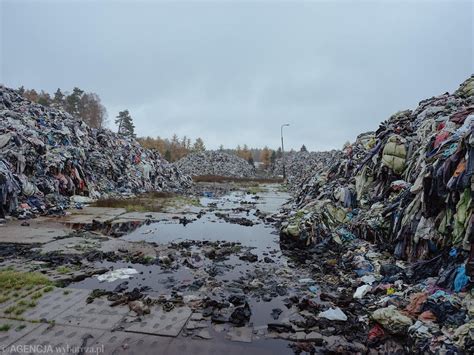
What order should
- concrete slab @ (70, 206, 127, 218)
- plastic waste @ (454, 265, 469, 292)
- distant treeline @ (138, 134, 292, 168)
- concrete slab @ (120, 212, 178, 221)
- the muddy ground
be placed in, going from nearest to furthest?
the muddy ground → plastic waste @ (454, 265, 469, 292) → concrete slab @ (120, 212, 178, 221) → concrete slab @ (70, 206, 127, 218) → distant treeline @ (138, 134, 292, 168)

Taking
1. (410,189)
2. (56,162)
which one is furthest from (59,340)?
(56,162)

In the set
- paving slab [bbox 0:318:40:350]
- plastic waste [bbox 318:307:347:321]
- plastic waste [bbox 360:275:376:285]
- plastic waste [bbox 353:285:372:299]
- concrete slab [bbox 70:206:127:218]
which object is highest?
concrete slab [bbox 70:206:127:218]

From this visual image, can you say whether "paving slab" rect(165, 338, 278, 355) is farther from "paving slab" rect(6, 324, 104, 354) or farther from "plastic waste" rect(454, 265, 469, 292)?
"plastic waste" rect(454, 265, 469, 292)

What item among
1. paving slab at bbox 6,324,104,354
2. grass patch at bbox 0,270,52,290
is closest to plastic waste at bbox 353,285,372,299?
paving slab at bbox 6,324,104,354

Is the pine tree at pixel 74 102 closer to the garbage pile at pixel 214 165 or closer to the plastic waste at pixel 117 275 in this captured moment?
the garbage pile at pixel 214 165

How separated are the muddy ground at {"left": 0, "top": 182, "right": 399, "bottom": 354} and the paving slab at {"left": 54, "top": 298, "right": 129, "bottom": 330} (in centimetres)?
1

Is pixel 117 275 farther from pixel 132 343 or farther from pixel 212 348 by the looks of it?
pixel 212 348

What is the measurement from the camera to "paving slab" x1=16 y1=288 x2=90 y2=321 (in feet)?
11.6

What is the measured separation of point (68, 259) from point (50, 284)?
1208 millimetres

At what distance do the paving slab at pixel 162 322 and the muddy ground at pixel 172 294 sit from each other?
1 centimetres

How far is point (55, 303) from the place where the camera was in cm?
386

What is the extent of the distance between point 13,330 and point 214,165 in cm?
4654

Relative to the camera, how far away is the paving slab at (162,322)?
334cm

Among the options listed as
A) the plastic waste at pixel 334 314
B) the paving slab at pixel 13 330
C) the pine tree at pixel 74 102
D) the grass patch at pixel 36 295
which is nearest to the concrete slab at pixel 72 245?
the grass patch at pixel 36 295
